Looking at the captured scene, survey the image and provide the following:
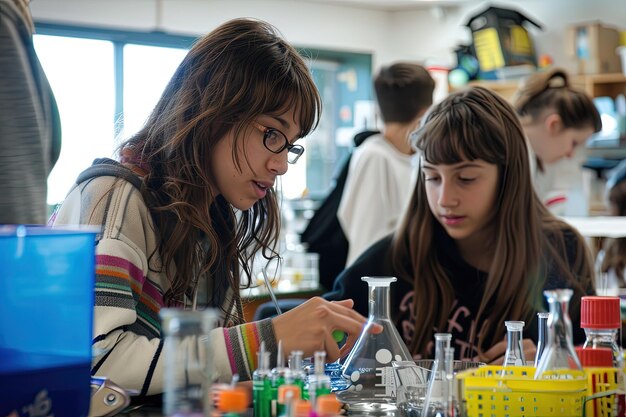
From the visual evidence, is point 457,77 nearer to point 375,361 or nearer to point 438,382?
point 375,361

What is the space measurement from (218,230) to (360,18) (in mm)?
6903

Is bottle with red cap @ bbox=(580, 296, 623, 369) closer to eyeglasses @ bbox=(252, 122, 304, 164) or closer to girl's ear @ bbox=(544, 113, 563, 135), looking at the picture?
eyeglasses @ bbox=(252, 122, 304, 164)

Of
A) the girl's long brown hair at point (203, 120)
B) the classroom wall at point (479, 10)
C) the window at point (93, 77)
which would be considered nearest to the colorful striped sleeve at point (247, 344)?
the girl's long brown hair at point (203, 120)

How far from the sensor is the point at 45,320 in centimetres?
98

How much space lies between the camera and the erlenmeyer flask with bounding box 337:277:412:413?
4.14 ft

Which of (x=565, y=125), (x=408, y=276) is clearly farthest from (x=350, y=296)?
(x=565, y=125)

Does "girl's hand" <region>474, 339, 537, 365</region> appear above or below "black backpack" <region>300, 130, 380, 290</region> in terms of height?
below

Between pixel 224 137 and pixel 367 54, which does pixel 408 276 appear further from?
pixel 367 54

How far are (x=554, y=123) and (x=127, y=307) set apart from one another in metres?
2.57

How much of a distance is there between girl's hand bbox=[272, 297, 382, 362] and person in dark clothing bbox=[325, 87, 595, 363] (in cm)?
59

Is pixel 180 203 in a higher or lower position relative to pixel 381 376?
higher

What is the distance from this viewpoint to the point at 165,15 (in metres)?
6.86

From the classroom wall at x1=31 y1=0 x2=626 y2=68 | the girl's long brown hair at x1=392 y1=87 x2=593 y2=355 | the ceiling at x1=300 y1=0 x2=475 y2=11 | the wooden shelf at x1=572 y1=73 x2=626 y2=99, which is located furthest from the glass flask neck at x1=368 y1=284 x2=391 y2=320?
the ceiling at x1=300 y1=0 x2=475 y2=11

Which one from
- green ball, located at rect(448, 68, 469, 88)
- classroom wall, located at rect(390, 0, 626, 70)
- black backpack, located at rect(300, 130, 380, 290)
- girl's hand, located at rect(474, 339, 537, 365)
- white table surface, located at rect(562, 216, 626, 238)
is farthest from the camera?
green ball, located at rect(448, 68, 469, 88)
